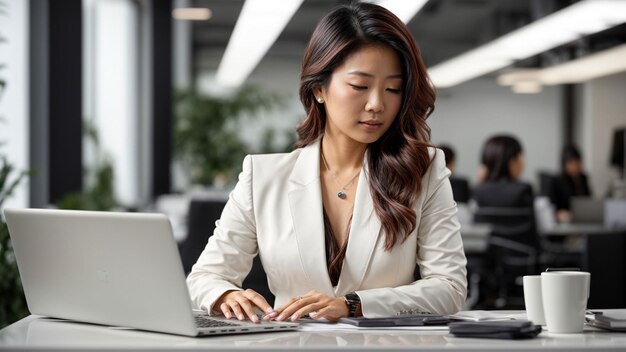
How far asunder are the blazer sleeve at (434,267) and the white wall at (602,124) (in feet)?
38.2

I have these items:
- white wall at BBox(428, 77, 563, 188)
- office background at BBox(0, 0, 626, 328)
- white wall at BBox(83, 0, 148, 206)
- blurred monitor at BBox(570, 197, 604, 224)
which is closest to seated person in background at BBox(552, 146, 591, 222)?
office background at BBox(0, 0, 626, 328)

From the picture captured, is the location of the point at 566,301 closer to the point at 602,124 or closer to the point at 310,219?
the point at 310,219

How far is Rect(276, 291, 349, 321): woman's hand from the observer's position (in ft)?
6.62

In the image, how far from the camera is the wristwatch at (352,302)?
7.04 ft

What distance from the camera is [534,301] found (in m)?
1.97

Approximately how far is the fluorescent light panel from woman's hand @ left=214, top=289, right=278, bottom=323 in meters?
6.05

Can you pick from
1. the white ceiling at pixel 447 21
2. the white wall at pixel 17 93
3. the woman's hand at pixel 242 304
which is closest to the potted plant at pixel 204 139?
the white ceiling at pixel 447 21

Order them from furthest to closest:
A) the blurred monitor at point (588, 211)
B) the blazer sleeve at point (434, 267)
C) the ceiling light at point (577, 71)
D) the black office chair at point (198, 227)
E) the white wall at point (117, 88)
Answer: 1. the ceiling light at point (577, 71)
2. the white wall at point (117, 88)
3. the blurred monitor at point (588, 211)
4. the black office chair at point (198, 227)
5. the blazer sleeve at point (434, 267)

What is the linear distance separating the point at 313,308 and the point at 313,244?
15.4 inches

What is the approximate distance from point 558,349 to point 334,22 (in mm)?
1169

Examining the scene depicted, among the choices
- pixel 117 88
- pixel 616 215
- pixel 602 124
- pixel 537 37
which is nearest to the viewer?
pixel 616 215

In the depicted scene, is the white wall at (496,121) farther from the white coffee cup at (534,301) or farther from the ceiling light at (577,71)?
the white coffee cup at (534,301)

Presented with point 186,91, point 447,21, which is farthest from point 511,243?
point 186,91

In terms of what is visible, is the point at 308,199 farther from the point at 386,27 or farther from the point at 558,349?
the point at 558,349
